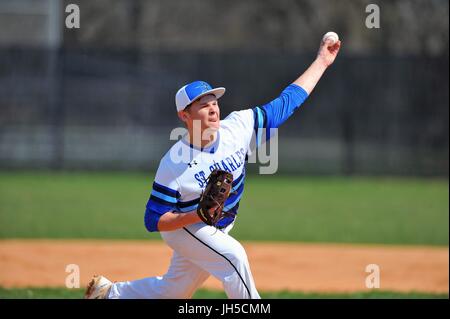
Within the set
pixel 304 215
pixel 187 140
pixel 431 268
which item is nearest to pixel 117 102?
pixel 304 215

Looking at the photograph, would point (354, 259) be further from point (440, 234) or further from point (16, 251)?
point (16, 251)

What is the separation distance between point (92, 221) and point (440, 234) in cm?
532

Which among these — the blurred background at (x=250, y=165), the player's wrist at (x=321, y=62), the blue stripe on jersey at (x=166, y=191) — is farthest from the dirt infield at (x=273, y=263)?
the blue stripe on jersey at (x=166, y=191)

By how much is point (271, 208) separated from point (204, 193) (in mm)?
9811

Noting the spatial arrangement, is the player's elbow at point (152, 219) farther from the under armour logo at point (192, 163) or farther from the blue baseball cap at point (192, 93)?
the blue baseball cap at point (192, 93)

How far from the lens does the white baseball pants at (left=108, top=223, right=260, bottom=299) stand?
4.78m

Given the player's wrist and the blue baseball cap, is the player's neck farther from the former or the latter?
the player's wrist

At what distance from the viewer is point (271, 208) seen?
14.4 m

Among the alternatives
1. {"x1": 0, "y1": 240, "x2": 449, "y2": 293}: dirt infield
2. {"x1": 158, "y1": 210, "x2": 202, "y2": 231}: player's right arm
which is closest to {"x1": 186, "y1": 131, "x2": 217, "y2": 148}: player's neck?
{"x1": 158, "y1": 210, "x2": 202, "y2": 231}: player's right arm

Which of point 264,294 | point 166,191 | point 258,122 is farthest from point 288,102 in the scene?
point 264,294

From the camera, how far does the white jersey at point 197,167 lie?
4.85m

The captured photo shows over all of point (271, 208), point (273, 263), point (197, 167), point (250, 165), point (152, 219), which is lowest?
point (273, 263)

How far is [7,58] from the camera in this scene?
1830cm

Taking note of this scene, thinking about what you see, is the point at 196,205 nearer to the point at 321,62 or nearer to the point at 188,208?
the point at 188,208
